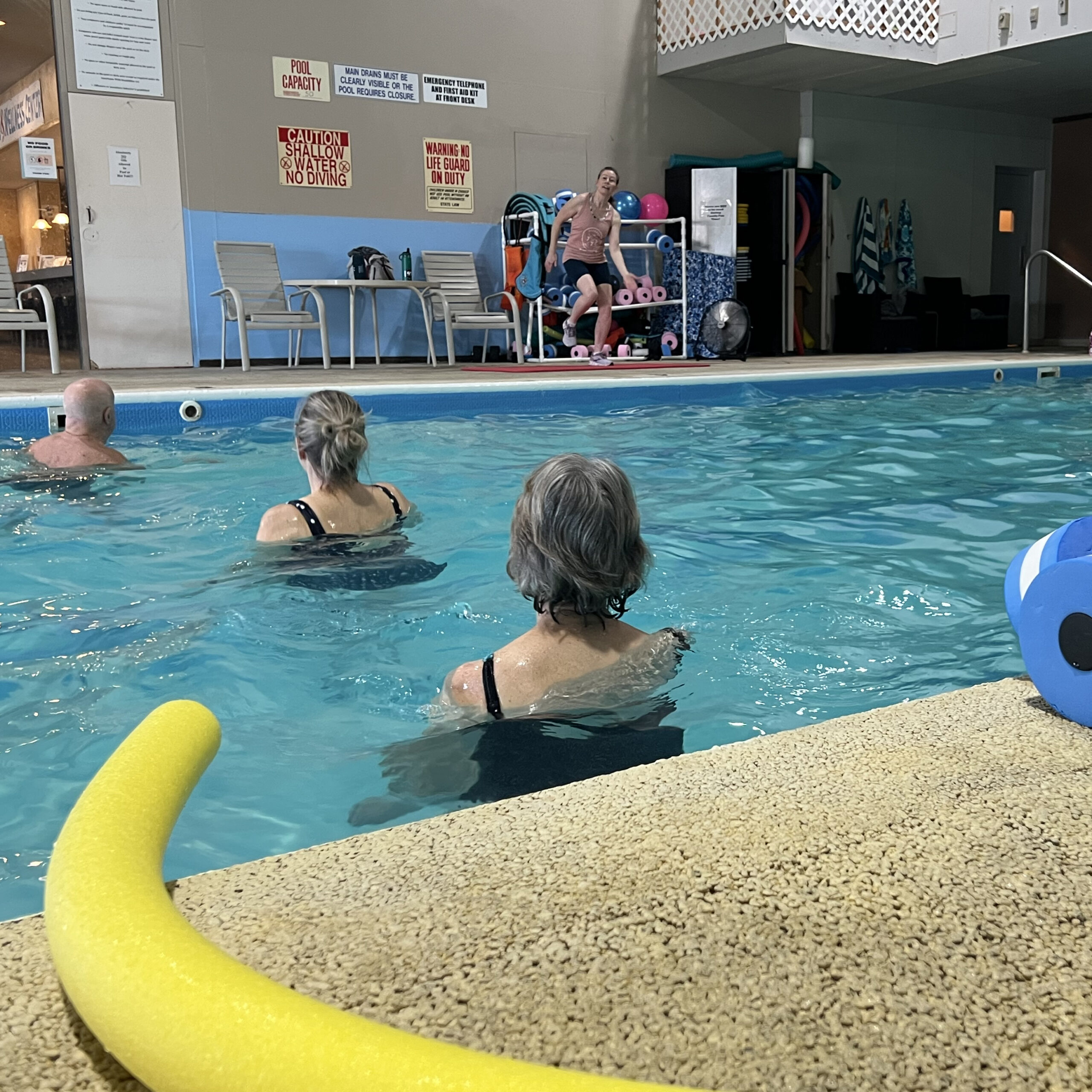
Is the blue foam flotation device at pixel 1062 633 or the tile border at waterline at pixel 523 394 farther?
the tile border at waterline at pixel 523 394

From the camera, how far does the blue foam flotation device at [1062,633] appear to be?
4.32 ft

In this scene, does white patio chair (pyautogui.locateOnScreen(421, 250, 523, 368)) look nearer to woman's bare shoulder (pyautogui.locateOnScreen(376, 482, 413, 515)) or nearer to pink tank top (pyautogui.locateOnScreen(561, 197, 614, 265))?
pink tank top (pyautogui.locateOnScreen(561, 197, 614, 265))

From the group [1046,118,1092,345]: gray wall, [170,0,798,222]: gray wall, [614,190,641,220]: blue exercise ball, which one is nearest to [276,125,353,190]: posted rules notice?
[170,0,798,222]: gray wall

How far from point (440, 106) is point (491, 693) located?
10224mm

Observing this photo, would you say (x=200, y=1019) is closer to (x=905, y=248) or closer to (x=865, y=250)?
(x=865, y=250)

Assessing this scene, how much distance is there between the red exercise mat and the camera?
898 cm

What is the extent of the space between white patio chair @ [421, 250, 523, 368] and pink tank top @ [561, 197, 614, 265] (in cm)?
76

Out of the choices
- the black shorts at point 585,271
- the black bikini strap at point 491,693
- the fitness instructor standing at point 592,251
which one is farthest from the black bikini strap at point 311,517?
the black shorts at point 585,271

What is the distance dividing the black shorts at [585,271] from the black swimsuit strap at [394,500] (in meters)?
6.62

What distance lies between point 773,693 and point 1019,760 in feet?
4.59

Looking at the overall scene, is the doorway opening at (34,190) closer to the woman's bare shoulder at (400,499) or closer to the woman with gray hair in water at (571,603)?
the woman's bare shoulder at (400,499)

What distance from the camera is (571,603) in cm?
208

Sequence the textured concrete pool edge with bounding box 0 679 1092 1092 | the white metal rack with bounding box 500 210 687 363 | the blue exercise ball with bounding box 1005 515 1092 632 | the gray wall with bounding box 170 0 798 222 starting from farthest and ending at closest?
1. the white metal rack with bounding box 500 210 687 363
2. the gray wall with bounding box 170 0 798 222
3. the blue exercise ball with bounding box 1005 515 1092 632
4. the textured concrete pool edge with bounding box 0 679 1092 1092

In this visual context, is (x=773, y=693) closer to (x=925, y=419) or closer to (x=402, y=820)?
(x=402, y=820)
